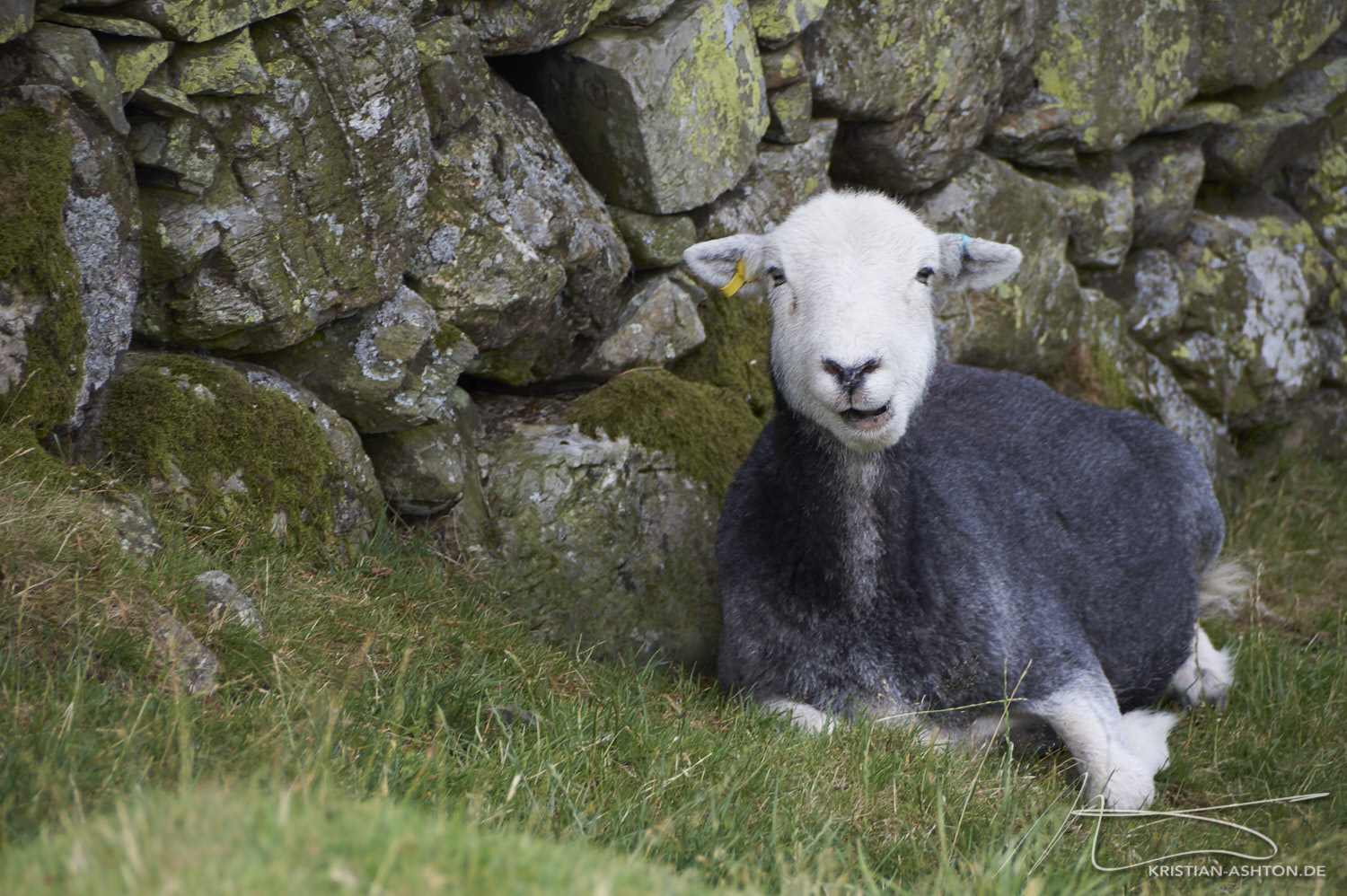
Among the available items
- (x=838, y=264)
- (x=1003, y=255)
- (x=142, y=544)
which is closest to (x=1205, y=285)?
(x=1003, y=255)

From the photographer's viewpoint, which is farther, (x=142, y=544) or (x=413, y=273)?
(x=413, y=273)

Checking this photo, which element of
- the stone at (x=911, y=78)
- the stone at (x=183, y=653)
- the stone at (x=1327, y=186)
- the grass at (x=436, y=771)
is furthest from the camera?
the stone at (x=1327, y=186)

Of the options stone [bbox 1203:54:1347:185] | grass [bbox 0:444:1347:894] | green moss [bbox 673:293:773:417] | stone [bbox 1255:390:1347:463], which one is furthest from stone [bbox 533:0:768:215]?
stone [bbox 1255:390:1347:463]

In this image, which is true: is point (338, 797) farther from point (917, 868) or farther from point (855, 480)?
point (855, 480)

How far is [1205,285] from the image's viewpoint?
9164 mm

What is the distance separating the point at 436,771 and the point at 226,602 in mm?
1136

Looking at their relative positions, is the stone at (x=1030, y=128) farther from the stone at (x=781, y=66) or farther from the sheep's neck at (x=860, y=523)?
the sheep's neck at (x=860, y=523)

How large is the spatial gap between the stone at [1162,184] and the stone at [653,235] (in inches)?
179

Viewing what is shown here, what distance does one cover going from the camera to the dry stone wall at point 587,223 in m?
4.06

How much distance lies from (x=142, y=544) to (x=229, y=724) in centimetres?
104

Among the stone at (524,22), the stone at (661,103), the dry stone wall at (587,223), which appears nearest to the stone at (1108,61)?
the dry stone wall at (587,223)

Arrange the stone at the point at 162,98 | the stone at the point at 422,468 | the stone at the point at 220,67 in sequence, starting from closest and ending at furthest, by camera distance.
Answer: the stone at the point at 162,98 < the stone at the point at 220,67 < the stone at the point at 422,468

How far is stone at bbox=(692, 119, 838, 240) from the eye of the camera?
6676 mm

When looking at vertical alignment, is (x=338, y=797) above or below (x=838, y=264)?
below
